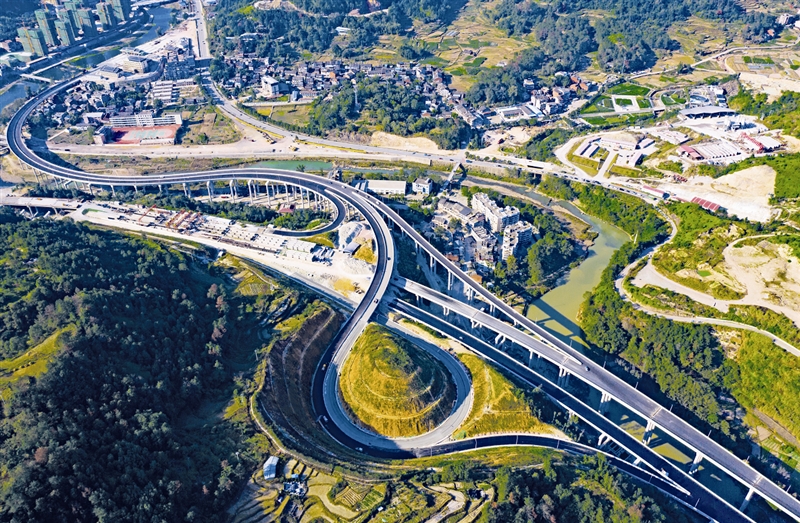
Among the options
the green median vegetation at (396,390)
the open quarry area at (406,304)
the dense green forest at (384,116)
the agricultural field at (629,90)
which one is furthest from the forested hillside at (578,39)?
the green median vegetation at (396,390)

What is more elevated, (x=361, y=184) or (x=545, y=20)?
(x=545, y=20)

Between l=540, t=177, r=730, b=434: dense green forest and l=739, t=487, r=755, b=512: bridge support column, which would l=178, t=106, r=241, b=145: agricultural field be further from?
l=739, t=487, r=755, b=512: bridge support column

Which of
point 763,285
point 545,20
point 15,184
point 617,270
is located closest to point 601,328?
point 617,270

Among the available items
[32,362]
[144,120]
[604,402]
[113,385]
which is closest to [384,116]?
[144,120]

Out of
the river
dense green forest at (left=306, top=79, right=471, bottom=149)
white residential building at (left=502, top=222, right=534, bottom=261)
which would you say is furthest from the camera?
dense green forest at (left=306, top=79, right=471, bottom=149)

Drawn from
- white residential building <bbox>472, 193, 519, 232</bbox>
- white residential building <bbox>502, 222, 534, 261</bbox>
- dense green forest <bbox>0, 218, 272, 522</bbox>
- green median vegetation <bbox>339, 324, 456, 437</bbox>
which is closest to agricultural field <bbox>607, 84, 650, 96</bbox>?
white residential building <bbox>472, 193, 519, 232</bbox>

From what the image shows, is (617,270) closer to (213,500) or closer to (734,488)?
(734,488)
